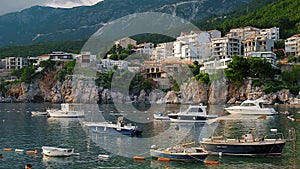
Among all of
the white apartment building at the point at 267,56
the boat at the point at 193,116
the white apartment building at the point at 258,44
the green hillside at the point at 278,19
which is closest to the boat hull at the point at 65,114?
the boat at the point at 193,116

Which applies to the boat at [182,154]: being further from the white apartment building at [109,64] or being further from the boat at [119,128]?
the white apartment building at [109,64]

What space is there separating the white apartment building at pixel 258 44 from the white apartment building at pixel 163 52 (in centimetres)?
2338

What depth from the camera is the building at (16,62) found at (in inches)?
5905

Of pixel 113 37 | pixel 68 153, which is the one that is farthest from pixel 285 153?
pixel 113 37

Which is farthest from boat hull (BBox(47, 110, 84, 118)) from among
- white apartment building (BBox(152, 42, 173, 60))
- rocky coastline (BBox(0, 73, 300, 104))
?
white apartment building (BBox(152, 42, 173, 60))

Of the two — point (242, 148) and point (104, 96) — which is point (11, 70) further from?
point (242, 148)

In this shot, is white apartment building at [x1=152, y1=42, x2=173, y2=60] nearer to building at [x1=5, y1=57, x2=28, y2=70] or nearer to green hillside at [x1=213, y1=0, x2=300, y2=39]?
green hillside at [x1=213, y1=0, x2=300, y2=39]

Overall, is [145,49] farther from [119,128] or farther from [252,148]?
[252,148]

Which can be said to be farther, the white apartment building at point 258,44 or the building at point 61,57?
the building at point 61,57

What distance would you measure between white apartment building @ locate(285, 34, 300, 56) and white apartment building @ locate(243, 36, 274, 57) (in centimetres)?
453

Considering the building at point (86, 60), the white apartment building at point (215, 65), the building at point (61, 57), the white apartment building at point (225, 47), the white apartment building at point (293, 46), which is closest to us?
the white apartment building at point (215, 65)

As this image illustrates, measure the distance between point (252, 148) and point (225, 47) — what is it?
8820 centimetres

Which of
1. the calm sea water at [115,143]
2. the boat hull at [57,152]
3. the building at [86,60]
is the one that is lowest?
the calm sea water at [115,143]

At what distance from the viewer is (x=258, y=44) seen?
116m
